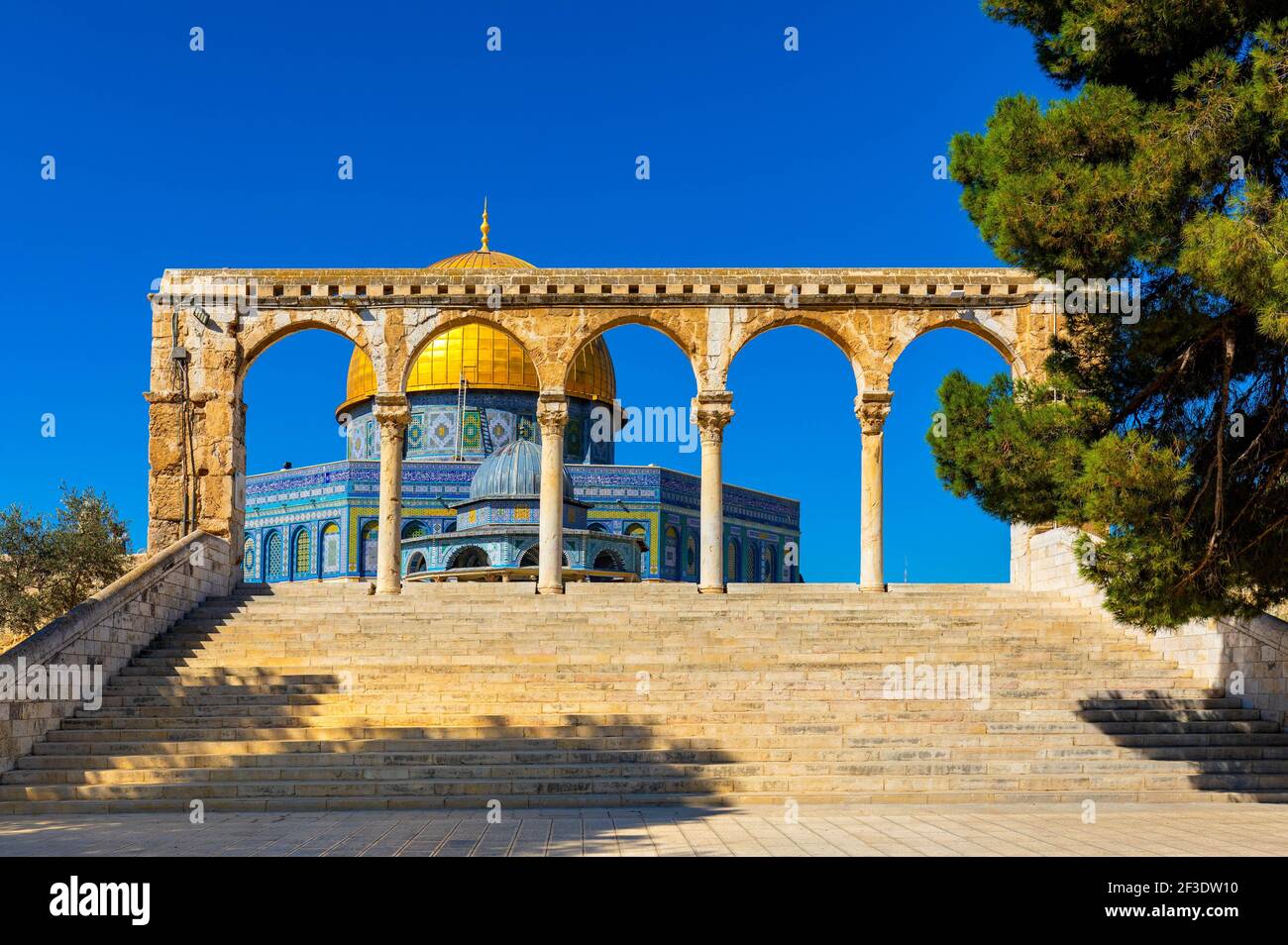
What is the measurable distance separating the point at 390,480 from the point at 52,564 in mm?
5766

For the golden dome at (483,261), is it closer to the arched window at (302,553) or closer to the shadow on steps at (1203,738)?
the arched window at (302,553)

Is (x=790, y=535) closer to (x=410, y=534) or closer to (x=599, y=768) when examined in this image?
(x=410, y=534)

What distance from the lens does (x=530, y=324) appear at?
22.0m

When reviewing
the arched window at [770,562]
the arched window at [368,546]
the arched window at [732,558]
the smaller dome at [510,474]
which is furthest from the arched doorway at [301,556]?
the arched window at [770,562]

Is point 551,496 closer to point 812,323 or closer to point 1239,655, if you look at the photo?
point 812,323

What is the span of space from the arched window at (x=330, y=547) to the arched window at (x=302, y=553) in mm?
598

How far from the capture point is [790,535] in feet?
159

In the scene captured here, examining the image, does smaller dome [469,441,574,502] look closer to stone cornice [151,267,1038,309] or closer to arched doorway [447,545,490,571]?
arched doorway [447,545,490,571]

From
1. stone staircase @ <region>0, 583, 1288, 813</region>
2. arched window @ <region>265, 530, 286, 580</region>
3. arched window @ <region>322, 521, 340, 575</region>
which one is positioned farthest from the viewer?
arched window @ <region>265, 530, 286, 580</region>

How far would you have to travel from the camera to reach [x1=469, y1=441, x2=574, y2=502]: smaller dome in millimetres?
37188

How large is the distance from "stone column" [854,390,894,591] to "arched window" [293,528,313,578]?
26213 mm

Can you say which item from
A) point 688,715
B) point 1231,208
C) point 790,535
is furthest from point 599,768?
point 790,535

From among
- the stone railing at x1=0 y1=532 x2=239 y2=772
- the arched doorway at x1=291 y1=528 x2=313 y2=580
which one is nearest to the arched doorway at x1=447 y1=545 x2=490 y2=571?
the arched doorway at x1=291 y1=528 x2=313 y2=580
